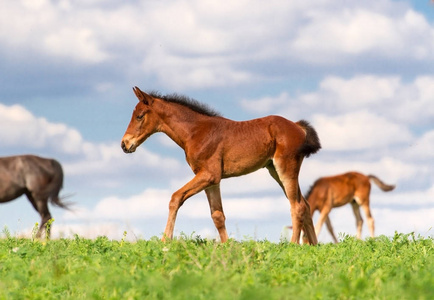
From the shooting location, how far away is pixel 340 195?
22000 mm

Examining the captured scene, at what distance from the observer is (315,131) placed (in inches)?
464

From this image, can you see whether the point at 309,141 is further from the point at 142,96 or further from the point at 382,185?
the point at 382,185

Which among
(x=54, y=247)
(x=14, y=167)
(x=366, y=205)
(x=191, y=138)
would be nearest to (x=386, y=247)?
(x=191, y=138)

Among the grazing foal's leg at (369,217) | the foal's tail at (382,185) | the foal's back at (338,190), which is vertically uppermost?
the foal's tail at (382,185)

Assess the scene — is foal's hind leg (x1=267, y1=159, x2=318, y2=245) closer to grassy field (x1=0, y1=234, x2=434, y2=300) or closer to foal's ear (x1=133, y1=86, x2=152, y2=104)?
grassy field (x1=0, y1=234, x2=434, y2=300)

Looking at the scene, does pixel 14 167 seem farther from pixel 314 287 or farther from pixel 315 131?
pixel 314 287

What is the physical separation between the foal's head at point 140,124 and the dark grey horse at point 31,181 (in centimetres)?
637

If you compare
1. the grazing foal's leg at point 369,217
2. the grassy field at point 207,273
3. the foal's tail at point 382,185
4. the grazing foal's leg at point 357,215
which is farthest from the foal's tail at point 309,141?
the foal's tail at point 382,185

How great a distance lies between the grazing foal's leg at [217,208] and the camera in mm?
10805

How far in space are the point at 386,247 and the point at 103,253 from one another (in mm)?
4336

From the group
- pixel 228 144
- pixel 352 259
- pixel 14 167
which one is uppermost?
pixel 14 167

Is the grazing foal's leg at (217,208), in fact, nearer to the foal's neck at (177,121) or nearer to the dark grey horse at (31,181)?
the foal's neck at (177,121)

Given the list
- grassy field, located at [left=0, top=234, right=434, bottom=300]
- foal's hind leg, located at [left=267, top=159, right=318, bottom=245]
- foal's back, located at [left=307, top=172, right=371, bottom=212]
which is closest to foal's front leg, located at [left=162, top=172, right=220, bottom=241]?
grassy field, located at [left=0, top=234, right=434, bottom=300]

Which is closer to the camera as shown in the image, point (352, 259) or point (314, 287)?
point (314, 287)
